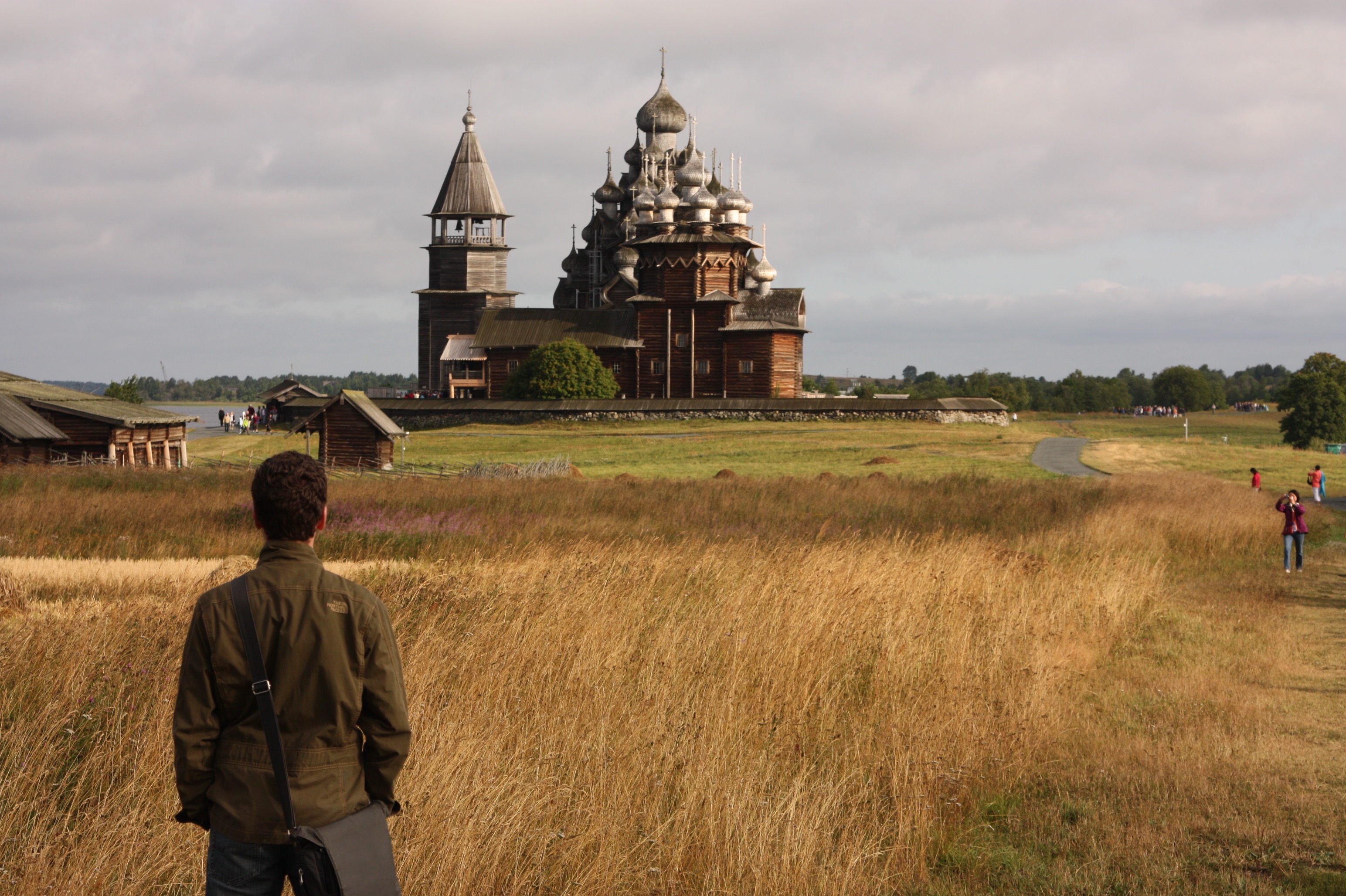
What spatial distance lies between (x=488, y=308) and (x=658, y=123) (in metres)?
16.7

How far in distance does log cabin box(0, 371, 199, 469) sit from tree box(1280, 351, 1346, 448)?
68.6 m

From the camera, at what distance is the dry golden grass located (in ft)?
17.5

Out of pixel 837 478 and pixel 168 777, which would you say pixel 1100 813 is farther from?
pixel 837 478

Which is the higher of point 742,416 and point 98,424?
point 98,424

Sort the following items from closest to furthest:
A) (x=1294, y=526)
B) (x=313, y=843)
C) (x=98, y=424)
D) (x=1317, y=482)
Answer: (x=313, y=843), (x=1294, y=526), (x=1317, y=482), (x=98, y=424)

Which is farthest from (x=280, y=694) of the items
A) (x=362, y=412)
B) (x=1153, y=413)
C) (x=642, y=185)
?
(x=1153, y=413)

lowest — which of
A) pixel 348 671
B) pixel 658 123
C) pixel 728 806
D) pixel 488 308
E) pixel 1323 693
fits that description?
pixel 1323 693

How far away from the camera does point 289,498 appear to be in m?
3.59

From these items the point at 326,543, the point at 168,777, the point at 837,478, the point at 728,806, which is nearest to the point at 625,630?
the point at 728,806

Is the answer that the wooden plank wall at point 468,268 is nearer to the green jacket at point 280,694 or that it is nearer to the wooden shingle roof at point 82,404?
the wooden shingle roof at point 82,404

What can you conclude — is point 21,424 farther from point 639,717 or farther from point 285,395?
point 285,395

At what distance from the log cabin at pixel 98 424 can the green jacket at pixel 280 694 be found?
29.2 metres

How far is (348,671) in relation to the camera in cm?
362

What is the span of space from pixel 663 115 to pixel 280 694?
81.3 meters
